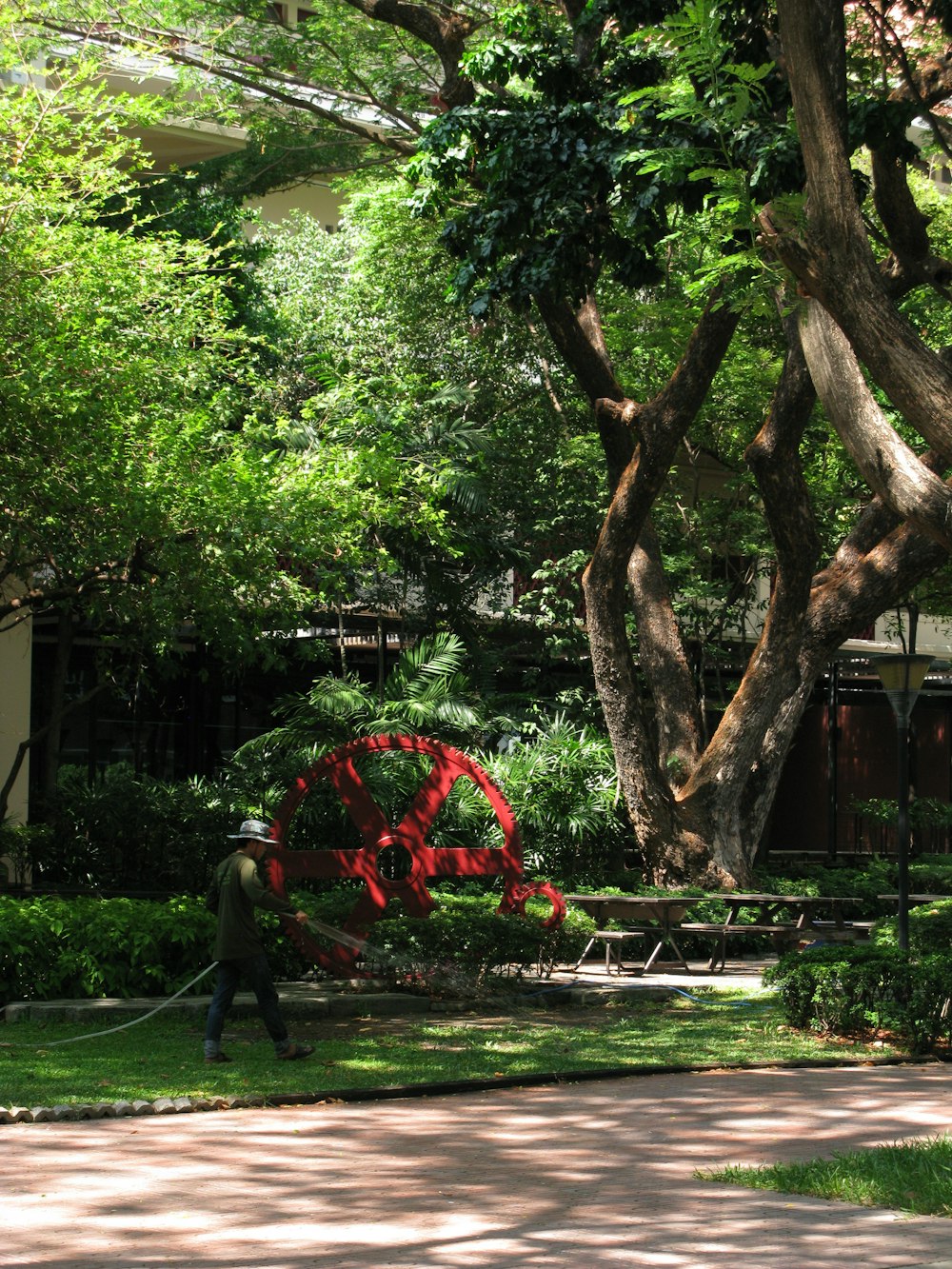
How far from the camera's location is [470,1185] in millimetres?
7086

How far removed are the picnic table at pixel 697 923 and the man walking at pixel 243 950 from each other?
5.52 metres

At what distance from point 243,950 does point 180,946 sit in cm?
278

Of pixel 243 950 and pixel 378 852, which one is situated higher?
pixel 378 852

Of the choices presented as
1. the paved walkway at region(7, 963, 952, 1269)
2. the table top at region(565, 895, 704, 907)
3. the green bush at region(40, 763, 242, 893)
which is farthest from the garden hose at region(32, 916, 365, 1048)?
the green bush at region(40, 763, 242, 893)

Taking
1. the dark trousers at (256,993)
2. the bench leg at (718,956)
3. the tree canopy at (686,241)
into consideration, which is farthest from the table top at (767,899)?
the dark trousers at (256,993)

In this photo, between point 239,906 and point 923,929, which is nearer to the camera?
point 239,906

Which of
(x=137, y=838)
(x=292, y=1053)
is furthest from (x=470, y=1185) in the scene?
(x=137, y=838)

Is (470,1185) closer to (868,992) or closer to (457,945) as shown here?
(868,992)

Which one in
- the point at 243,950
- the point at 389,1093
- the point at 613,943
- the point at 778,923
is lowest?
the point at 389,1093

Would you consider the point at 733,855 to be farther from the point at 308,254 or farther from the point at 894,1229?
the point at 308,254

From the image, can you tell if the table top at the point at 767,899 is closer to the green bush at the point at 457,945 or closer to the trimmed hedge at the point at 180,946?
the trimmed hedge at the point at 180,946

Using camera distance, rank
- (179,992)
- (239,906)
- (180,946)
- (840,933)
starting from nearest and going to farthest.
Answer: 1. (239,906)
2. (179,992)
3. (180,946)
4. (840,933)

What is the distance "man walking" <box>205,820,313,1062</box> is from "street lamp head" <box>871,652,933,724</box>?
697 centimetres

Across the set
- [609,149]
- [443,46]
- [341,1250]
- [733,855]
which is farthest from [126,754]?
[341,1250]
